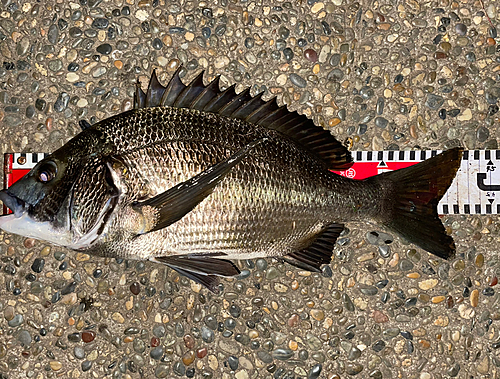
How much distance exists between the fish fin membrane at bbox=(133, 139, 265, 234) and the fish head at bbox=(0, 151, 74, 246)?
335 mm

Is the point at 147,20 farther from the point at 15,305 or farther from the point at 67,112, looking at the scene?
the point at 15,305

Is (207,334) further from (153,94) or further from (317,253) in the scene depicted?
(153,94)

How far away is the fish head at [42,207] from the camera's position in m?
2.05

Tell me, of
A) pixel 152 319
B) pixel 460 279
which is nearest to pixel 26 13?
pixel 152 319

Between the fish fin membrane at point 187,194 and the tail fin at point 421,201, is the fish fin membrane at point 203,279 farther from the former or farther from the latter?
the tail fin at point 421,201

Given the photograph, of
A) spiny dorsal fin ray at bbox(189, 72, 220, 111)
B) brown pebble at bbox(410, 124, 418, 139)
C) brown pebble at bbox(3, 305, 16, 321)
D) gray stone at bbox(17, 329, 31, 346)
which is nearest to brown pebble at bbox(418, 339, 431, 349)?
brown pebble at bbox(410, 124, 418, 139)

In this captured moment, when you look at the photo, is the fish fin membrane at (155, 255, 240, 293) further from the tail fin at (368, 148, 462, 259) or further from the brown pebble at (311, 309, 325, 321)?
the tail fin at (368, 148, 462, 259)

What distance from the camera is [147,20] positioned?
2.68 metres

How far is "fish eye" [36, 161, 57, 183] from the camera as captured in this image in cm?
207

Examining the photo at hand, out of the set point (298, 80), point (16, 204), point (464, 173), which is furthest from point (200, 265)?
point (464, 173)

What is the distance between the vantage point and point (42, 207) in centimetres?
205

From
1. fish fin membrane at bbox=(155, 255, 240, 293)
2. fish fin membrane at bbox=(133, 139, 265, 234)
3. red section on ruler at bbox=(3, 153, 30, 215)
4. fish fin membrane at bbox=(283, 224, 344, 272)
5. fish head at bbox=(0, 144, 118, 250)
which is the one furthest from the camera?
red section on ruler at bbox=(3, 153, 30, 215)

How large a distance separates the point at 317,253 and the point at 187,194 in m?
0.79

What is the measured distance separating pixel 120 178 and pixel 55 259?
3.06 feet
